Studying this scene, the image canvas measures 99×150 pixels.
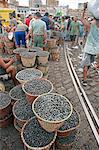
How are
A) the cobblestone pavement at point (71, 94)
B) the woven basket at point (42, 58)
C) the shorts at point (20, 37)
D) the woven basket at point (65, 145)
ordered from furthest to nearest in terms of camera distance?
the shorts at point (20, 37)
the woven basket at point (42, 58)
the cobblestone pavement at point (71, 94)
the woven basket at point (65, 145)

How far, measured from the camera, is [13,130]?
363 cm

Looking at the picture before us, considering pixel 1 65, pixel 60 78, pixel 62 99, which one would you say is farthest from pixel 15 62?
pixel 62 99

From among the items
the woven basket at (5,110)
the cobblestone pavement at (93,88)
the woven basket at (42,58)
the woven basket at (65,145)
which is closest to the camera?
the woven basket at (65,145)

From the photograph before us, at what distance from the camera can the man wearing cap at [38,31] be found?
6.92 metres

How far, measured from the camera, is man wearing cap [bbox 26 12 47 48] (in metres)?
6.92

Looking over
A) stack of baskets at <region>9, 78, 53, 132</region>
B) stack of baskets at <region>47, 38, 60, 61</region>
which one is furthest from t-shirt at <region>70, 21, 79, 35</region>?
stack of baskets at <region>9, 78, 53, 132</region>

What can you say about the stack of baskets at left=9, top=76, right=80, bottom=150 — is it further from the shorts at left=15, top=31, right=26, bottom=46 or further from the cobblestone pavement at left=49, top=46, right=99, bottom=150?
the shorts at left=15, top=31, right=26, bottom=46

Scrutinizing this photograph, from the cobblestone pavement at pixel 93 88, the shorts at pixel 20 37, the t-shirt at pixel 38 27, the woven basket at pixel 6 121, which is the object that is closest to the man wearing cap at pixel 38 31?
the t-shirt at pixel 38 27

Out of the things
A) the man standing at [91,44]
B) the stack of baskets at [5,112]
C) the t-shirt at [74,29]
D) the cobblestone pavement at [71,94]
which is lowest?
the cobblestone pavement at [71,94]

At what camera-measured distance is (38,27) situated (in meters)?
6.95

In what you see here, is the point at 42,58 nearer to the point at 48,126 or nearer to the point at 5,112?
the point at 5,112

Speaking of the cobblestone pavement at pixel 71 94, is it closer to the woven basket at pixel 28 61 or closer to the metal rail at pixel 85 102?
the metal rail at pixel 85 102

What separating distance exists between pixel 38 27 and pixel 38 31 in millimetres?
136

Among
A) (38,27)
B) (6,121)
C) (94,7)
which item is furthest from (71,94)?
(38,27)
